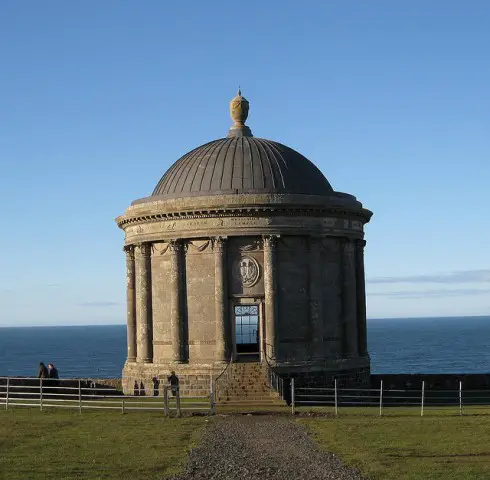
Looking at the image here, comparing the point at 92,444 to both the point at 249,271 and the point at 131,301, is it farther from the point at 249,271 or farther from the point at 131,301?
the point at 131,301

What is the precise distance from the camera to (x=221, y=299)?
38188 millimetres

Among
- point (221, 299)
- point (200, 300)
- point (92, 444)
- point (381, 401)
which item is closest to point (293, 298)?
point (221, 299)

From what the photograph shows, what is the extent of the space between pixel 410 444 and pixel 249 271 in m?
15.9

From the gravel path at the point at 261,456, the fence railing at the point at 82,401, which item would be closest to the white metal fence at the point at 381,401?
the fence railing at the point at 82,401

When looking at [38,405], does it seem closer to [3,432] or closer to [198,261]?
[3,432]

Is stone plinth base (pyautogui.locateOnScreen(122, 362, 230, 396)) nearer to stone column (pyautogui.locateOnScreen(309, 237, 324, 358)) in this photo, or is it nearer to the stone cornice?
stone column (pyautogui.locateOnScreen(309, 237, 324, 358))

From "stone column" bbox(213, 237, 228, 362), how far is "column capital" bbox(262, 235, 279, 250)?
1.66 m

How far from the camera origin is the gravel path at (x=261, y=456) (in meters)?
19.9

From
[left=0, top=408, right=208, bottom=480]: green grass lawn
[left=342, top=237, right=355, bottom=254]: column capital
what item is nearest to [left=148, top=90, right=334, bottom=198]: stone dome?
[left=342, top=237, right=355, bottom=254]: column capital

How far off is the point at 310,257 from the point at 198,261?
464 centimetres

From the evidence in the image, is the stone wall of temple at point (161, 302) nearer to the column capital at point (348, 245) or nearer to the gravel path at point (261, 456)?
the column capital at point (348, 245)

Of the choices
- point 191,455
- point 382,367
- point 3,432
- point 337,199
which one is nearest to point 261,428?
point 191,455

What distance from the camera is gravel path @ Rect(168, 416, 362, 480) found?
19922 mm

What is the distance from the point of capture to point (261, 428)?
27.4 meters
